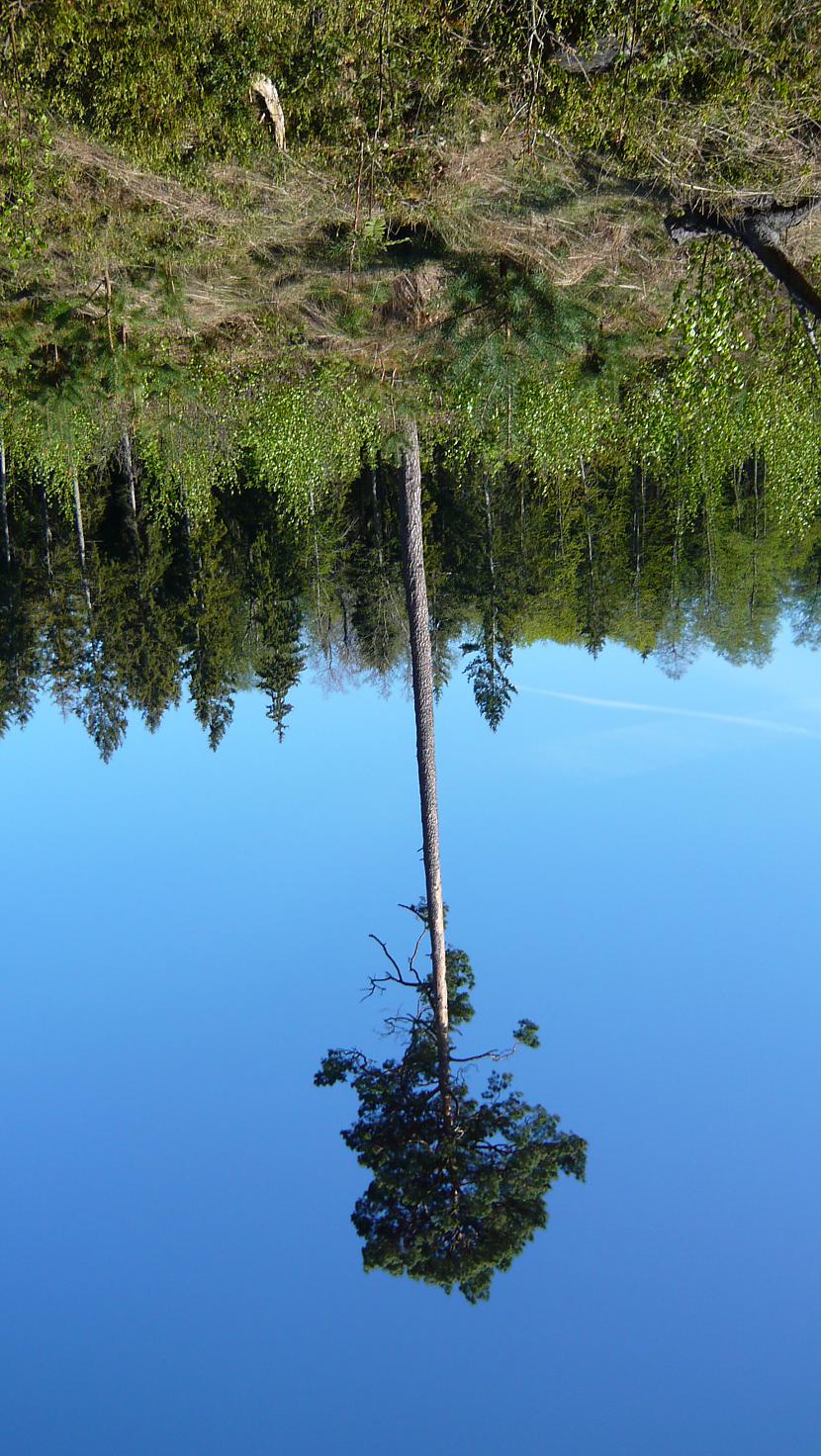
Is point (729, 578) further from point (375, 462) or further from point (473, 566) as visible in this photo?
point (375, 462)

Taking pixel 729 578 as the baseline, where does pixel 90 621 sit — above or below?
below

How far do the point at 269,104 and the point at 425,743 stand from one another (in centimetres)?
A: 836

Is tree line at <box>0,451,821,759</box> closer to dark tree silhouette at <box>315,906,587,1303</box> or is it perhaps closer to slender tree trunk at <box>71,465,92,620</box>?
slender tree trunk at <box>71,465,92,620</box>

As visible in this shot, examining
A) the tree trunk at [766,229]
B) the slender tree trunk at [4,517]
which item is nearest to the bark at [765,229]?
the tree trunk at [766,229]

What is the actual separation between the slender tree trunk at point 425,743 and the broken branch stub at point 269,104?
5808 millimetres

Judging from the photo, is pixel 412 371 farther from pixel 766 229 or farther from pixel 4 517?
pixel 4 517

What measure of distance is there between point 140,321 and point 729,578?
644 inches

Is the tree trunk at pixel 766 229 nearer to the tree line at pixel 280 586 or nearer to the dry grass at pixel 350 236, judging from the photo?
the dry grass at pixel 350 236

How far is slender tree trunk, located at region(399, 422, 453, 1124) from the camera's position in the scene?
45.7 feet

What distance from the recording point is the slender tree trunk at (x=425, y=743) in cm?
1394

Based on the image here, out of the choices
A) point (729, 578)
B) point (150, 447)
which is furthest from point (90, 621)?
point (729, 578)

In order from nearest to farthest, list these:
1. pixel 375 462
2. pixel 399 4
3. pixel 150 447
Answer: pixel 399 4, pixel 150 447, pixel 375 462

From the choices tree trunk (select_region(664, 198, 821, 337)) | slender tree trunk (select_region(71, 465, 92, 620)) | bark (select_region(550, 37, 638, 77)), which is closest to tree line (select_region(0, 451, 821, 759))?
slender tree trunk (select_region(71, 465, 92, 620))

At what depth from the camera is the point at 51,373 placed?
53.5 feet
